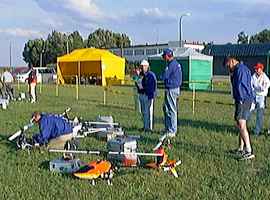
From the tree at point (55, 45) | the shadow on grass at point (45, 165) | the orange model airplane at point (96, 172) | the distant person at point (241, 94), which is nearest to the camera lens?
the orange model airplane at point (96, 172)

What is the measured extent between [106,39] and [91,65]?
59974mm

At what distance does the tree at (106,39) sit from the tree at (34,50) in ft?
35.5

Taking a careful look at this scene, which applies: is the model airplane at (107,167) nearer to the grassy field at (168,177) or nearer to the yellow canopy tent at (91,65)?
the grassy field at (168,177)

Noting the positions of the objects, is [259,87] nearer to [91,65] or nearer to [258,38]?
[91,65]

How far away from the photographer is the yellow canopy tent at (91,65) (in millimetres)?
45000

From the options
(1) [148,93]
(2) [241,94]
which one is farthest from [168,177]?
(1) [148,93]

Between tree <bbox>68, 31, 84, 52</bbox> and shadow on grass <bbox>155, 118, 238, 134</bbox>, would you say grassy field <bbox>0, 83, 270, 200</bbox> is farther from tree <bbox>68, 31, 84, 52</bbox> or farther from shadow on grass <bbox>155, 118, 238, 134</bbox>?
tree <bbox>68, 31, 84, 52</bbox>

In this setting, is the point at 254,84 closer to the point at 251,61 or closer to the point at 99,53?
the point at 99,53

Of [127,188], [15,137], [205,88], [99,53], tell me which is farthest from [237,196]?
[99,53]

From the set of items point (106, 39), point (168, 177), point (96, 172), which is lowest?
point (168, 177)

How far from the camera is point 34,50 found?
9756cm

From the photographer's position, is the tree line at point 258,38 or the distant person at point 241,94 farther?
the tree line at point 258,38

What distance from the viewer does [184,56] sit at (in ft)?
124

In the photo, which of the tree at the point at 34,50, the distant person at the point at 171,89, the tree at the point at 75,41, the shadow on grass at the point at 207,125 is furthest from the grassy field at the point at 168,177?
the tree at the point at 34,50
